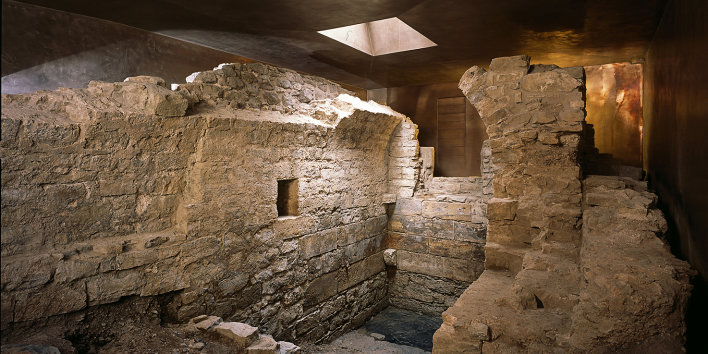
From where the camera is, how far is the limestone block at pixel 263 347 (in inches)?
133

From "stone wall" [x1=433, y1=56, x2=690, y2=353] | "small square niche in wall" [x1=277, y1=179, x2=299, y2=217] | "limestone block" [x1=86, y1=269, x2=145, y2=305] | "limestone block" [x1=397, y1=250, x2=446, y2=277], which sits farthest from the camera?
"limestone block" [x1=397, y1=250, x2=446, y2=277]

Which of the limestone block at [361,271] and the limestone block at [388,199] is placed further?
the limestone block at [388,199]

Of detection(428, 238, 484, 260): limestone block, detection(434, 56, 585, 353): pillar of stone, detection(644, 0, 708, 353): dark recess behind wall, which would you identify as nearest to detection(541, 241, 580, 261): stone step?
detection(434, 56, 585, 353): pillar of stone

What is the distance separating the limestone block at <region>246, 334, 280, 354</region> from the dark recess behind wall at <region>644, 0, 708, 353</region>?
2.85m

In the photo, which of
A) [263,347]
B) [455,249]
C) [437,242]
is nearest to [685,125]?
[263,347]

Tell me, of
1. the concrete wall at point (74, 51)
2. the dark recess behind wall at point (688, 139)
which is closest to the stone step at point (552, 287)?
the dark recess behind wall at point (688, 139)

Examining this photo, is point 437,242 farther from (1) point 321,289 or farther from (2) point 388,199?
(1) point 321,289

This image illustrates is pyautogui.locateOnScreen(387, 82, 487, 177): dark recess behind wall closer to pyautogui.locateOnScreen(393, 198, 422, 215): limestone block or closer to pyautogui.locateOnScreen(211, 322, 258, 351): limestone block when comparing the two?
pyautogui.locateOnScreen(393, 198, 422, 215): limestone block

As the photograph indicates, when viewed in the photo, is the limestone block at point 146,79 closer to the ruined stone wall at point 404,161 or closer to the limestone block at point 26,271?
the limestone block at point 26,271

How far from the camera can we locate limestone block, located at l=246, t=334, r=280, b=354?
3.39 metres

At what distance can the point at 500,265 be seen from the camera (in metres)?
4.23

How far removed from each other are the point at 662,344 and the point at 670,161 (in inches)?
94.6

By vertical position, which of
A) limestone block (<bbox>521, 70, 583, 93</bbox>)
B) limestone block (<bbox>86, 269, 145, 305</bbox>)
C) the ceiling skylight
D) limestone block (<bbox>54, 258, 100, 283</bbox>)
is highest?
the ceiling skylight

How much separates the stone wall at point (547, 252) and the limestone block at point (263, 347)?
55.3 inches
